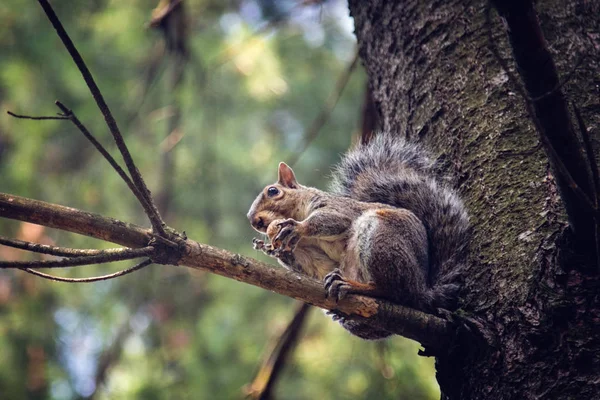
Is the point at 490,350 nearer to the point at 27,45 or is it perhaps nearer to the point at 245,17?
the point at 27,45

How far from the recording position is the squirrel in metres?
1.69

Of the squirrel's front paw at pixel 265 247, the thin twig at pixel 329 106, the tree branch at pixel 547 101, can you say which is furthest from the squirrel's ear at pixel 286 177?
the tree branch at pixel 547 101

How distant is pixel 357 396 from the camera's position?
3.50 meters

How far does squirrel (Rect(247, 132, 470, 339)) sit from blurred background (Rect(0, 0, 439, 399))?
563 mm

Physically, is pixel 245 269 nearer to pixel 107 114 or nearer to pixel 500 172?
pixel 107 114

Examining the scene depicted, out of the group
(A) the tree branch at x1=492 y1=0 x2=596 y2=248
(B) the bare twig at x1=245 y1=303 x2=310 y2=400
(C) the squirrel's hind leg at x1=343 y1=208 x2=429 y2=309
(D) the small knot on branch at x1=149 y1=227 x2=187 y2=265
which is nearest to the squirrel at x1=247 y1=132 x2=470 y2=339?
(C) the squirrel's hind leg at x1=343 y1=208 x2=429 y2=309

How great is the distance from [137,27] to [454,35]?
3209mm

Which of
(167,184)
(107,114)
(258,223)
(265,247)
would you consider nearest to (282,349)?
(265,247)

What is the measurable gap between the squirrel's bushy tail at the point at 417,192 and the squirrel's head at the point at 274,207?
0.19 m

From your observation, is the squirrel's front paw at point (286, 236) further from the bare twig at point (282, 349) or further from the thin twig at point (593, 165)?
the thin twig at point (593, 165)

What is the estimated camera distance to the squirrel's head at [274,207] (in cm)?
246

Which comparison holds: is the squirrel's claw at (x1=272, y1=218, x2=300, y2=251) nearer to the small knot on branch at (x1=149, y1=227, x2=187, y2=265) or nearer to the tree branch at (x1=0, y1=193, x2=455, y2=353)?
the tree branch at (x1=0, y1=193, x2=455, y2=353)

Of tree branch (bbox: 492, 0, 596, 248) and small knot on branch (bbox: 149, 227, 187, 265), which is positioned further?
small knot on branch (bbox: 149, 227, 187, 265)

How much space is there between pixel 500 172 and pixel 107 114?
104cm
